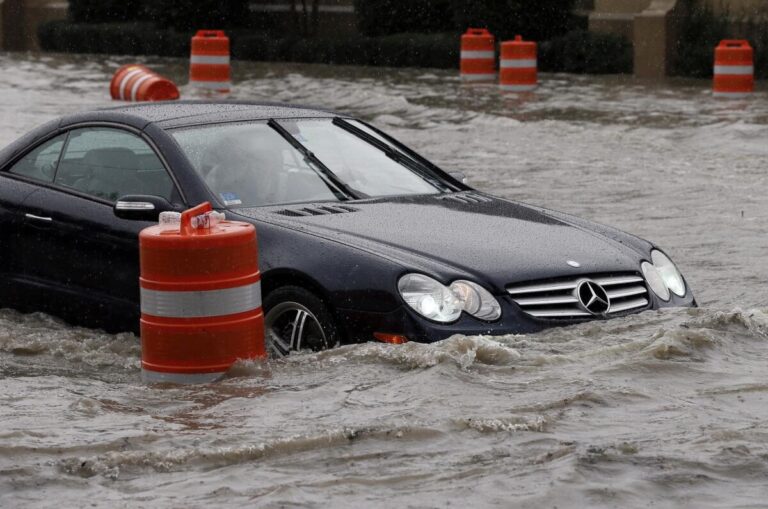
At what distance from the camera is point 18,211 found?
8797 millimetres

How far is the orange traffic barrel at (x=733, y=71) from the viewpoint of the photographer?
24.2 metres

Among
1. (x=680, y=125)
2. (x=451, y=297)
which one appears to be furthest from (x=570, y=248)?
(x=680, y=125)

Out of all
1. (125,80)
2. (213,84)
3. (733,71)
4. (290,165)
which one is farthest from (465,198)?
(213,84)

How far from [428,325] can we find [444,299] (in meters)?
0.14

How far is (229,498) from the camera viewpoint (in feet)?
18.2

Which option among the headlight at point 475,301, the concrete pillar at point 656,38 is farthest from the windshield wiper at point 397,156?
the concrete pillar at point 656,38

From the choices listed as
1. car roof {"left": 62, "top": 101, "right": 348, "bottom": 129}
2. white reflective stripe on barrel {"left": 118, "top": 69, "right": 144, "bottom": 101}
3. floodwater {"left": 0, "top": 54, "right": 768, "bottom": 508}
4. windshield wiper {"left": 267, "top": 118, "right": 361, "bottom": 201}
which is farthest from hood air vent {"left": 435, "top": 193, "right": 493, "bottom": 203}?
white reflective stripe on barrel {"left": 118, "top": 69, "right": 144, "bottom": 101}

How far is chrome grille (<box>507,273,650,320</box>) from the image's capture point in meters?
7.37

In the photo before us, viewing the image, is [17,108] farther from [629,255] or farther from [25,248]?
[629,255]

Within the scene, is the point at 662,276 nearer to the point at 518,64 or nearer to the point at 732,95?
the point at 732,95

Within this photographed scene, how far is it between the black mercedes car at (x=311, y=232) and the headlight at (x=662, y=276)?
0.01 m

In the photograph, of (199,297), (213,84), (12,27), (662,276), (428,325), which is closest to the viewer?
(199,297)

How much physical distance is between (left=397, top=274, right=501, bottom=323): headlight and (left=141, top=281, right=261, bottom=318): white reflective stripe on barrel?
0.70m

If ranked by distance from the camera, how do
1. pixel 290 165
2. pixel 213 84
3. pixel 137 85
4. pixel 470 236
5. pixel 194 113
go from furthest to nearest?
1. pixel 213 84
2. pixel 137 85
3. pixel 194 113
4. pixel 290 165
5. pixel 470 236
